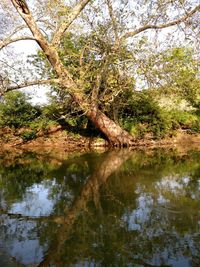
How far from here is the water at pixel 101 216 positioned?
477cm

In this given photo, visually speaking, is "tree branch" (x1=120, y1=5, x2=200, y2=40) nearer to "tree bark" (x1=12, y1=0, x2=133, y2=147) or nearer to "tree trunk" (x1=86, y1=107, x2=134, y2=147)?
"tree bark" (x1=12, y1=0, x2=133, y2=147)

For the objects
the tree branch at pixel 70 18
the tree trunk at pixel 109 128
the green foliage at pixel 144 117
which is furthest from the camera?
the green foliage at pixel 144 117

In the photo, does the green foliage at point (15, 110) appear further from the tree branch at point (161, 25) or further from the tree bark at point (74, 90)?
the tree branch at point (161, 25)

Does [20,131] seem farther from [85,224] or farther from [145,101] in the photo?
[85,224]

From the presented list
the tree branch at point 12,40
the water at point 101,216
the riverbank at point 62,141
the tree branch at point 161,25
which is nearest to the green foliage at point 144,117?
the riverbank at point 62,141

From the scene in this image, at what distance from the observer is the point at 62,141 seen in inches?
808

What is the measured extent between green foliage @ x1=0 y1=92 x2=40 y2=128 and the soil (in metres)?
0.46

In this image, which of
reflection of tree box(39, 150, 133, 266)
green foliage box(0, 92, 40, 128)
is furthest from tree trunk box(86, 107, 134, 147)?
reflection of tree box(39, 150, 133, 266)

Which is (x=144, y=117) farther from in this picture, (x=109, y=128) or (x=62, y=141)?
(x=62, y=141)

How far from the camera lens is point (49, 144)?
2036 centimetres

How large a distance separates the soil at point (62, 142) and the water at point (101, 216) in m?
7.73

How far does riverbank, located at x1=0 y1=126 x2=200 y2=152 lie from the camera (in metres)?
19.6

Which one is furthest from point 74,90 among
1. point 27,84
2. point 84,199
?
point 84,199

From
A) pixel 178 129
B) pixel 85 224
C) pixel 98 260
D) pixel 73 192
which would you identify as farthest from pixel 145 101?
pixel 98 260
